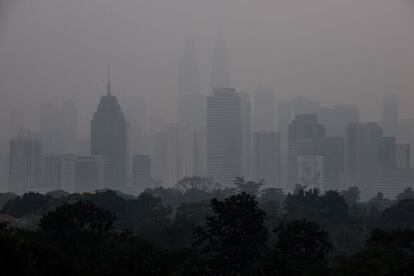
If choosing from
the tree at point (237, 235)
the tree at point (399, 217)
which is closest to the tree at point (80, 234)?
the tree at point (237, 235)

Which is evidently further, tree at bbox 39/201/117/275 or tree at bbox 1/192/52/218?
tree at bbox 1/192/52/218

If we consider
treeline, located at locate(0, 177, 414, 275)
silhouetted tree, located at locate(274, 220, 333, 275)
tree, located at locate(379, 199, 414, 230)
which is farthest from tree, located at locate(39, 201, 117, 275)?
tree, located at locate(379, 199, 414, 230)

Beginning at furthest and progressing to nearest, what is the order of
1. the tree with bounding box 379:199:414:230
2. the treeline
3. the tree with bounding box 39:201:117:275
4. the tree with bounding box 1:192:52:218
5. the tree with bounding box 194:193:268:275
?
the tree with bounding box 1:192:52:218 < the tree with bounding box 379:199:414:230 < the tree with bounding box 194:193:268:275 < the tree with bounding box 39:201:117:275 < the treeline

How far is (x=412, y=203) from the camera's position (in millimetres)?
67688

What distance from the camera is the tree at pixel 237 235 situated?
32531 millimetres

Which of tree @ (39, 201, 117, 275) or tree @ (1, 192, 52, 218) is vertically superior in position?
tree @ (39, 201, 117, 275)

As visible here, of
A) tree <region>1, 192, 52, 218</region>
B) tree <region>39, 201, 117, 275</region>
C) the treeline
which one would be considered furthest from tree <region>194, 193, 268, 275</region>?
tree <region>1, 192, 52, 218</region>

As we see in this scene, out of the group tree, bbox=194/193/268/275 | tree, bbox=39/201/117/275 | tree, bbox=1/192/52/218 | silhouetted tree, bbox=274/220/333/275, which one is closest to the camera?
silhouetted tree, bbox=274/220/333/275

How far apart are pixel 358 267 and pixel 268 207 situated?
175 ft

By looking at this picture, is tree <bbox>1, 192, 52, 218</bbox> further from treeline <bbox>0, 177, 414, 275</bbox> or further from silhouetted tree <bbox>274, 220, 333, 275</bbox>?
silhouetted tree <bbox>274, 220, 333, 275</bbox>

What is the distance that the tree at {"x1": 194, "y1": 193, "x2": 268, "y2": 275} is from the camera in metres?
32.5

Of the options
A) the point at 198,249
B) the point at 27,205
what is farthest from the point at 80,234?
the point at 27,205

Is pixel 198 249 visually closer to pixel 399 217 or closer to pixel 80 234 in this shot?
pixel 80 234

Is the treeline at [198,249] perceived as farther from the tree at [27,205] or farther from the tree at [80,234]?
the tree at [27,205]
